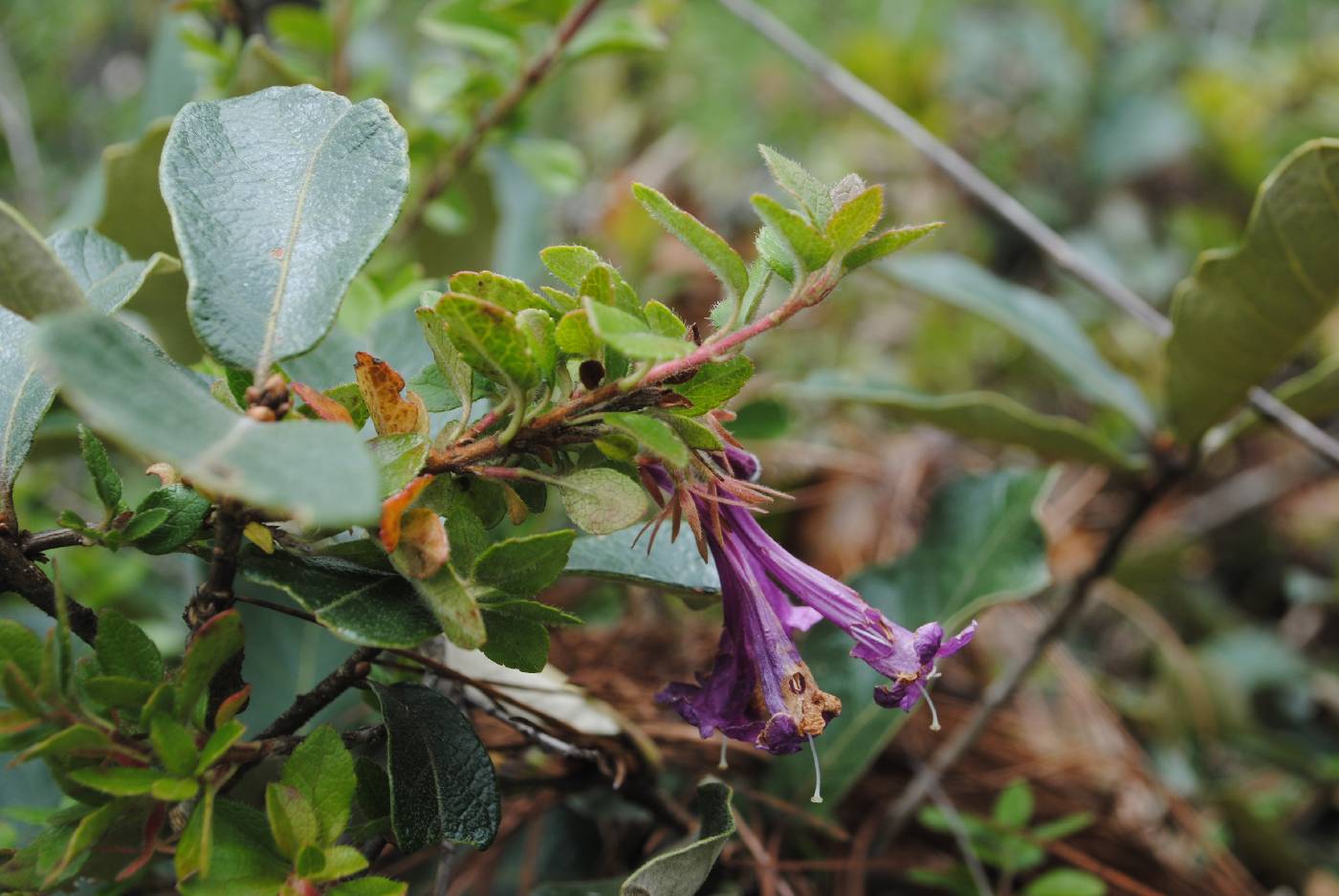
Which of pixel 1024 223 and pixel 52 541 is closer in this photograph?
pixel 52 541

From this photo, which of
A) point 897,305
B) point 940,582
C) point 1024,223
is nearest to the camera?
point 940,582

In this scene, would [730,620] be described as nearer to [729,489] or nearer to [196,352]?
[729,489]

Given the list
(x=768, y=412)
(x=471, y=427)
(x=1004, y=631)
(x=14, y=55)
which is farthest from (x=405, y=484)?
(x=14, y=55)

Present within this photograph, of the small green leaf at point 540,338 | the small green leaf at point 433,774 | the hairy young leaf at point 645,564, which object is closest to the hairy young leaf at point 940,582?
the hairy young leaf at point 645,564

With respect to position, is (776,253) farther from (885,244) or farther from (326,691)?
(326,691)

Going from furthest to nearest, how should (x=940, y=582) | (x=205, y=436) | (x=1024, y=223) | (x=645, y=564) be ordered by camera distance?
(x=1024, y=223) < (x=940, y=582) < (x=645, y=564) < (x=205, y=436)

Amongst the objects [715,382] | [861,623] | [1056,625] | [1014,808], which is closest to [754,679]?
[861,623]

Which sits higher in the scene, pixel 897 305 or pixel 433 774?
pixel 433 774

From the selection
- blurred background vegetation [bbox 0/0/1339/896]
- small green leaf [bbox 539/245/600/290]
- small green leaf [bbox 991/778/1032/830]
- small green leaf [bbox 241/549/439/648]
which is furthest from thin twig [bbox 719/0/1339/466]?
small green leaf [bbox 241/549/439/648]
